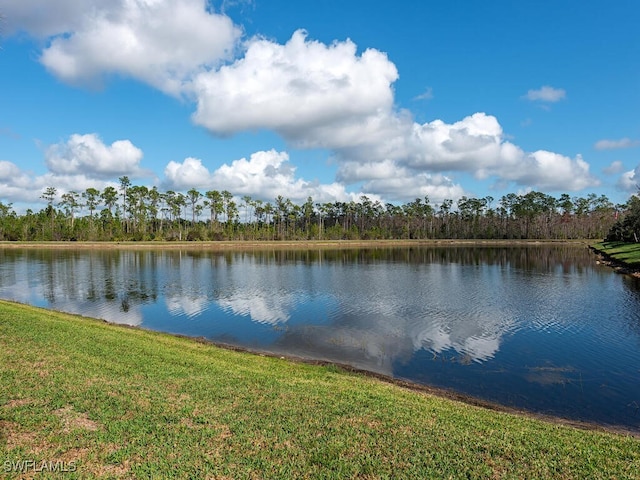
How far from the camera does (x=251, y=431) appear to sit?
25.6ft

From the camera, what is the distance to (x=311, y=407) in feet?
30.4

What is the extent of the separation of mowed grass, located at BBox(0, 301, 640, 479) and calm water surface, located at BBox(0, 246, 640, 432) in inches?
211

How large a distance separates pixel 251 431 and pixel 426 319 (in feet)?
62.3

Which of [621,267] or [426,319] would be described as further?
[621,267]

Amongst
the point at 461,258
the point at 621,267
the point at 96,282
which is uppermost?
the point at 96,282

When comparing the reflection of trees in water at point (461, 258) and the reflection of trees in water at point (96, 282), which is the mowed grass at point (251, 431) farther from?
the reflection of trees in water at point (461, 258)

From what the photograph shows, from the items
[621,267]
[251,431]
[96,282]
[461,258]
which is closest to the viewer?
[251,431]

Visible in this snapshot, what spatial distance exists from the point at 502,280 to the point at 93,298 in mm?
38224

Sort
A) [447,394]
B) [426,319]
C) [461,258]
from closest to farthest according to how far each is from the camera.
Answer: [447,394], [426,319], [461,258]

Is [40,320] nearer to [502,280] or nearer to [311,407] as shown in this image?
[311,407]

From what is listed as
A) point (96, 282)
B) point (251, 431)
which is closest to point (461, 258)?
point (96, 282)

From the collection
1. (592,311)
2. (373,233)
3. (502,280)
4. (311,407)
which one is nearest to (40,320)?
(311,407)

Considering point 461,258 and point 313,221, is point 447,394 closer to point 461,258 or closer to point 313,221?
point 461,258

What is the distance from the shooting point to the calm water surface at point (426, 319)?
15227 mm
